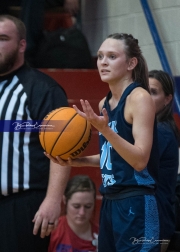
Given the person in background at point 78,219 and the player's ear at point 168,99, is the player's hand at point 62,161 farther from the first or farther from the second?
the person in background at point 78,219

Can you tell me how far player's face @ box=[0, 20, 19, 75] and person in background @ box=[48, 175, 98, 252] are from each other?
1.37 metres

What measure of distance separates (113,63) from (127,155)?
0.54 metres

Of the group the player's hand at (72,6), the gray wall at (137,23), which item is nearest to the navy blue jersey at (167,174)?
the gray wall at (137,23)

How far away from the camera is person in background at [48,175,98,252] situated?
5016 millimetres

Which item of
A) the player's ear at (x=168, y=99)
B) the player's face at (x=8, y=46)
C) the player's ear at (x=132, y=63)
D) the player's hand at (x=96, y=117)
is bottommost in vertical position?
the player's hand at (x=96, y=117)

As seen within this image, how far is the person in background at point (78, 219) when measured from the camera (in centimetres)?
502

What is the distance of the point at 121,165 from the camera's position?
3.29 metres

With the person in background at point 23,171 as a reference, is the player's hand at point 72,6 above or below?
above

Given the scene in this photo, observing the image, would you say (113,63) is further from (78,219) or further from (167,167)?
(78,219)

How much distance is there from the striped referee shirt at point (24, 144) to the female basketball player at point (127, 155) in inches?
25.8

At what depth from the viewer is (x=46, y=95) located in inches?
159

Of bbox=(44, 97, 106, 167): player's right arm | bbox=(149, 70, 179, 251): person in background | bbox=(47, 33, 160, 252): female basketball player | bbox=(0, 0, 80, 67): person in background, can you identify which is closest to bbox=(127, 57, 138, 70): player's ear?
bbox=(47, 33, 160, 252): female basketball player

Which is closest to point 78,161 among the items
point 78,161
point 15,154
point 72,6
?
point 78,161

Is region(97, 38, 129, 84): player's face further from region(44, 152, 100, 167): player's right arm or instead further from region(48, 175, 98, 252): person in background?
region(48, 175, 98, 252): person in background
